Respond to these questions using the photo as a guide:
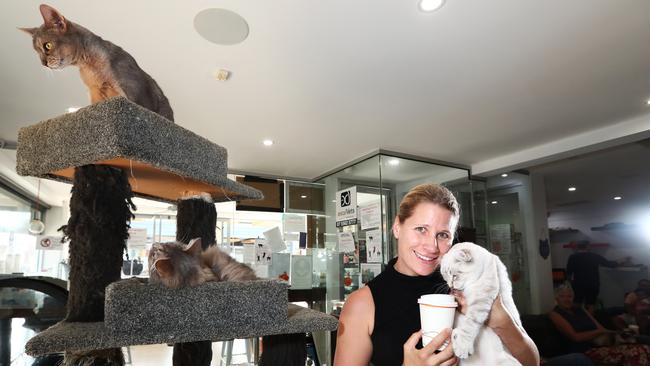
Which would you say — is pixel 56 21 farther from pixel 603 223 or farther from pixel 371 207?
pixel 603 223

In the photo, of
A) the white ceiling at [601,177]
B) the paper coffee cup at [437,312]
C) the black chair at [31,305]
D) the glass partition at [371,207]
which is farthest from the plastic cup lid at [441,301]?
the white ceiling at [601,177]

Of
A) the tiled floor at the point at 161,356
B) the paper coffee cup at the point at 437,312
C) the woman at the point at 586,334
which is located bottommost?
the tiled floor at the point at 161,356

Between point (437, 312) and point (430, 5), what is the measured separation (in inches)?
45.4

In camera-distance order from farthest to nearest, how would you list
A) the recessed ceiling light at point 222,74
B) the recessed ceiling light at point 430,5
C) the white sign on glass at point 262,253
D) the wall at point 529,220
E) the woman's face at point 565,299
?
1. the white sign on glass at point 262,253
2. the wall at point 529,220
3. the woman's face at point 565,299
4. the recessed ceiling light at point 222,74
5. the recessed ceiling light at point 430,5

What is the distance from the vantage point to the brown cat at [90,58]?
30.7 inches

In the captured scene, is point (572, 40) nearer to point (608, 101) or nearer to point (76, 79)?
point (608, 101)

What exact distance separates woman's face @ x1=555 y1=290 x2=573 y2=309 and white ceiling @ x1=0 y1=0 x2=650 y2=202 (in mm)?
1321

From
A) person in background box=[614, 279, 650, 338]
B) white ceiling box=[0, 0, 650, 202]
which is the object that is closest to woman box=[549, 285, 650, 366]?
person in background box=[614, 279, 650, 338]

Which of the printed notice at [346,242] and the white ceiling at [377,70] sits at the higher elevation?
the white ceiling at [377,70]

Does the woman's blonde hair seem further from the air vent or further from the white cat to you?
the air vent

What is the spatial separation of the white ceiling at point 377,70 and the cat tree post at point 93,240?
967 mm

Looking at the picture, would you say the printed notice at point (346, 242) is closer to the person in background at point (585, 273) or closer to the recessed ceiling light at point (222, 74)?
the person in background at point (585, 273)

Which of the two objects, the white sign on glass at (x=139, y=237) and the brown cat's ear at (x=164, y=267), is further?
the white sign on glass at (x=139, y=237)

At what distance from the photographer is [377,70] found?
185 cm
